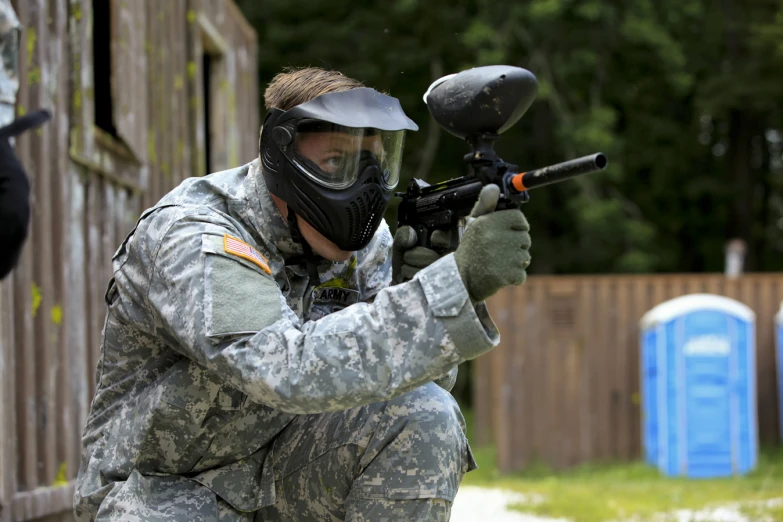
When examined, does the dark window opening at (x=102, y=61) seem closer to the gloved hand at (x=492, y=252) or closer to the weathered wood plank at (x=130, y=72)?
the weathered wood plank at (x=130, y=72)

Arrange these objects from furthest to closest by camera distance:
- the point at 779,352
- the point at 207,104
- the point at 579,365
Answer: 1. the point at 579,365
2. the point at 779,352
3. the point at 207,104

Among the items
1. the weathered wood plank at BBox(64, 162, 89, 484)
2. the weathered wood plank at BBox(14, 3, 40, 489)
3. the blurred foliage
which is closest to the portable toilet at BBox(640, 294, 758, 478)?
the weathered wood plank at BBox(64, 162, 89, 484)

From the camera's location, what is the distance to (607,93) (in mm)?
19875

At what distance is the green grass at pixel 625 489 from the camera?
657cm

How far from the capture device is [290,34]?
18703 millimetres

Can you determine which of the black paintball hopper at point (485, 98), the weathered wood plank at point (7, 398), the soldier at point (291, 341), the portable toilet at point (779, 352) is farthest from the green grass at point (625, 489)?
the black paintball hopper at point (485, 98)

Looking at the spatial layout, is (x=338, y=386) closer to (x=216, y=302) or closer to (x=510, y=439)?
(x=216, y=302)

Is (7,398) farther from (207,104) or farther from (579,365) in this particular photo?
(579,365)

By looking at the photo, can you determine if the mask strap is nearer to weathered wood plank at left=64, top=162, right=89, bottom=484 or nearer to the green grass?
weathered wood plank at left=64, top=162, right=89, bottom=484

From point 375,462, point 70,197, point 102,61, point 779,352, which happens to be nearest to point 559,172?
point 375,462

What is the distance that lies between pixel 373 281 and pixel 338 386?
3.15ft

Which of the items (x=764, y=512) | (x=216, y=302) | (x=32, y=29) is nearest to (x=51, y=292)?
(x=32, y=29)

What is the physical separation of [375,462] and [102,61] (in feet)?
12.5

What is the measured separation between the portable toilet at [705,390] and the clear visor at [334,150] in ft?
24.1
